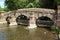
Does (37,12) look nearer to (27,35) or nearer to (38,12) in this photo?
(38,12)

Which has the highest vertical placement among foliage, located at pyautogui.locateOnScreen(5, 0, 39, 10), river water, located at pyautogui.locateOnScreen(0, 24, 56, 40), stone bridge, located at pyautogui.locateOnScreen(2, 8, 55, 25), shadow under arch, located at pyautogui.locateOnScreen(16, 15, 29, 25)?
foliage, located at pyautogui.locateOnScreen(5, 0, 39, 10)

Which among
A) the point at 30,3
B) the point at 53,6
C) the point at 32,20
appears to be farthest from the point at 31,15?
the point at 30,3

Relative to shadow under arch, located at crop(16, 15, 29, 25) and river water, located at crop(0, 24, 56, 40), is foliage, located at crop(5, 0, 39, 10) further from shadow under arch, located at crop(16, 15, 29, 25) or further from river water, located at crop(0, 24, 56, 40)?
river water, located at crop(0, 24, 56, 40)

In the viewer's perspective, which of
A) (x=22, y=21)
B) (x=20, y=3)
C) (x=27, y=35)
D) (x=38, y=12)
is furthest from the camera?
(x=20, y=3)

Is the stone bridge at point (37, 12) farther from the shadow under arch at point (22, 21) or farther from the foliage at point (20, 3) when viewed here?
the foliage at point (20, 3)

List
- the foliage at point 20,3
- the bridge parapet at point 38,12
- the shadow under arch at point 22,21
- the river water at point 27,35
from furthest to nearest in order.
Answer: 1. the foliage at point 20,3
2. the shadow under arch at point 22,21
3. the bridge parapet at point 38,12
4. the river water at point 27,35

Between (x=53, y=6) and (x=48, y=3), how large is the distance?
184cm

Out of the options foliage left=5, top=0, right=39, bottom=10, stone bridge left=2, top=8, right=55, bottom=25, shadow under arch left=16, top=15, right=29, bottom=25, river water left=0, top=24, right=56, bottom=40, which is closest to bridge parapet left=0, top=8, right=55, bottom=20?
stone bridge left=2, top=8, right=55, bottom=25

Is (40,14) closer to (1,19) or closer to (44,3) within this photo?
(44,3)

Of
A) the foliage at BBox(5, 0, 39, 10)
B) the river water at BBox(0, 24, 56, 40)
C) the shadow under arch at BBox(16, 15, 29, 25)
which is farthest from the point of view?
the foliage at BBox(5, 0, 39, 10)

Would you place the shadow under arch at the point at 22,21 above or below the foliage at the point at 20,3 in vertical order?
below

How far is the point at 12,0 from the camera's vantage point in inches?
2564

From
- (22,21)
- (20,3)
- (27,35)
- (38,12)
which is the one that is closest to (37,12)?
(38,12)

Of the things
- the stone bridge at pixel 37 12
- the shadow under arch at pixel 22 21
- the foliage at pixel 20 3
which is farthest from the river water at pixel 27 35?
the foliage at pixel 20 3
